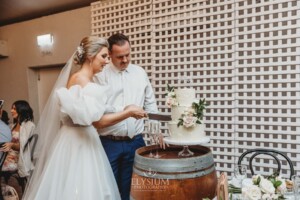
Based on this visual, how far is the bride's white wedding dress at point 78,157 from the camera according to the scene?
198 cm

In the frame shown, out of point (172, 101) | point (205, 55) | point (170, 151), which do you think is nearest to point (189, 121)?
point (172, 101)

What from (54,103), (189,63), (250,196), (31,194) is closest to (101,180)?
(31,194)

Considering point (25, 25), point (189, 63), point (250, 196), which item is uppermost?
point (25, 25)

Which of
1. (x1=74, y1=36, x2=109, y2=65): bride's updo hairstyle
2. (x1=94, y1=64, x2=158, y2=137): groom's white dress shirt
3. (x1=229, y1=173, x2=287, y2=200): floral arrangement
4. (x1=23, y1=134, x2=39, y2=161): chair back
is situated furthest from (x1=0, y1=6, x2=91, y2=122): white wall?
(x1=229, y1=173, x2=287, y2=200): floral arrangement

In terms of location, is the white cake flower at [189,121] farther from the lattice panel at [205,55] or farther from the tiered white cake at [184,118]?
the lattice panel at [205,55]

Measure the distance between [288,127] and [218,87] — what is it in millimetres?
683

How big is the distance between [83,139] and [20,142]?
190 cm

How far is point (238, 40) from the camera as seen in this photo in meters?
2.77

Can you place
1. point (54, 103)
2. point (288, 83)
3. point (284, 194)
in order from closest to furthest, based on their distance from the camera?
point (284, 194) → point (54, 103) → point (288, 83)

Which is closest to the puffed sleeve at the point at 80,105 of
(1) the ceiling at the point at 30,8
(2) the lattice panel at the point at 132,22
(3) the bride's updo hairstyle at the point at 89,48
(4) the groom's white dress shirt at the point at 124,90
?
(3) the bride's updo hairstyle at the point at 89,48

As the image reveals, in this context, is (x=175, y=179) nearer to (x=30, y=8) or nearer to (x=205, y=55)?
(x=205, y=55)

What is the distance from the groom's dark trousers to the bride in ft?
0.37

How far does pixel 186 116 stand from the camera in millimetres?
1933

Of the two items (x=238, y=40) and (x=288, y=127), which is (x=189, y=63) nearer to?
(x=238, y=40)
